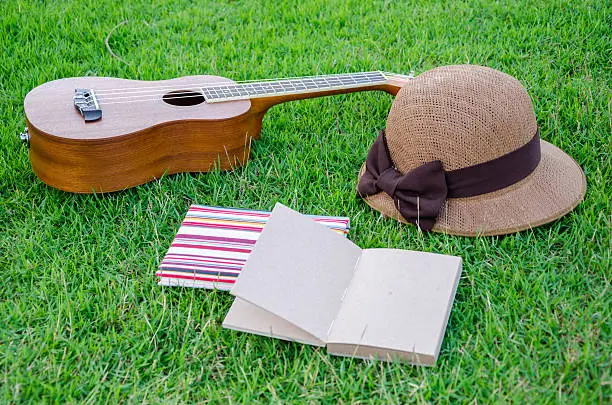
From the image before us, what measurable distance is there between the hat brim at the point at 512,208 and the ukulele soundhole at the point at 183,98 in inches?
36.8

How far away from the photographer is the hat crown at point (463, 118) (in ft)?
6.86

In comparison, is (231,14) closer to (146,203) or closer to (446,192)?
(146,203)

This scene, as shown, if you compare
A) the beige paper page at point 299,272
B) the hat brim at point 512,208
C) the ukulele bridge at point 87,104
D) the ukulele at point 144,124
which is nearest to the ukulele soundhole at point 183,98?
the ukulele at point 144,124

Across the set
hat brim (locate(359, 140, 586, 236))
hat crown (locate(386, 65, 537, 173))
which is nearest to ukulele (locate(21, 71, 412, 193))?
hat crown (locate(386, 65, 537, 173))

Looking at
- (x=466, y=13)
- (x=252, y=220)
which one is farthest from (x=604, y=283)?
(x=466, y=13)

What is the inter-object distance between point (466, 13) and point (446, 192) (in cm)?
180

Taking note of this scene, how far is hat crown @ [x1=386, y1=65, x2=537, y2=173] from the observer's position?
6.86 feet

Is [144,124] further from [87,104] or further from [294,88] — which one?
[294,88]

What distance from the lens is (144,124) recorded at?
2346 mm

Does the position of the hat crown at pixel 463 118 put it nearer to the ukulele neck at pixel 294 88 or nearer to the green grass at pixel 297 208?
the green grass at pixel 297 208

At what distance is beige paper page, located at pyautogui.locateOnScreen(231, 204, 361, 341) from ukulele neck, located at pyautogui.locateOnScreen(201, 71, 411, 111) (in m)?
0.66

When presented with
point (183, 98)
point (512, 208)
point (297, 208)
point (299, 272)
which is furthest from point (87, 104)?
point (512, 208)

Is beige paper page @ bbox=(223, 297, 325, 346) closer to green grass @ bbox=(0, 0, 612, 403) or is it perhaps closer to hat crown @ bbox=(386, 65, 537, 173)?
green grass @ bbox=(0, 0, 612, 403)

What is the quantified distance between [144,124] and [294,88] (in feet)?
1.96
